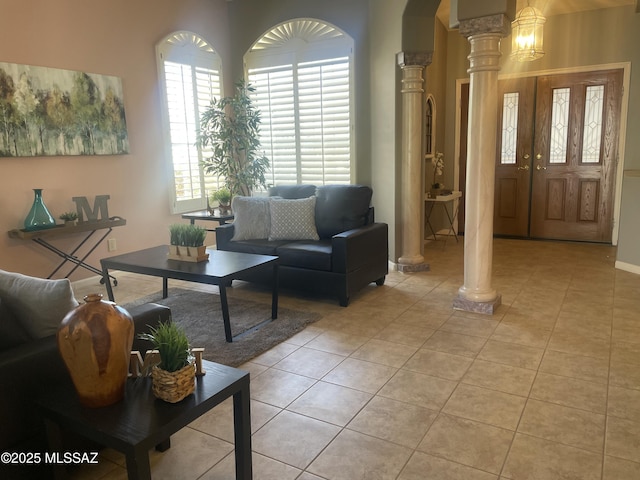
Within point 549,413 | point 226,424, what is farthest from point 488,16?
point 226,424

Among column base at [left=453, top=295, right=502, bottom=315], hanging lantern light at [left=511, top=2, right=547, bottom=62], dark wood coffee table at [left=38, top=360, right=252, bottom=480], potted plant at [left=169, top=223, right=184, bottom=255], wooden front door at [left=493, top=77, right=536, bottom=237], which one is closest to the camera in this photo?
dark wood coffee table at [left=38, top=360, right=252, bottom=480]

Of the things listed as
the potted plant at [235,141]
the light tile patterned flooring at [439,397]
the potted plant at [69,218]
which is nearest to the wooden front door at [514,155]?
the light tile patterned flooring at [439,397]

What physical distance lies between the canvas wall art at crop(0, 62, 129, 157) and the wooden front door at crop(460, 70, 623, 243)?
456cm

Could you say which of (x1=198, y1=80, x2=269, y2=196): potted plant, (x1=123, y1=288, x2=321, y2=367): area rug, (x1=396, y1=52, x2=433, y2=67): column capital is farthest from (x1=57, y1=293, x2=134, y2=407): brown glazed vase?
(x1=198, y1=80, x2=269, y2=196): potted plant

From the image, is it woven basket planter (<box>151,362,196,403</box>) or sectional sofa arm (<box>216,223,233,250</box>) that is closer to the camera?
woven basket planter (<box>151,362,196,403</box>)

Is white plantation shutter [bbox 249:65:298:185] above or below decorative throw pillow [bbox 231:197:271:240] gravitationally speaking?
above

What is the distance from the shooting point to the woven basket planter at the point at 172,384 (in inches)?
60.6

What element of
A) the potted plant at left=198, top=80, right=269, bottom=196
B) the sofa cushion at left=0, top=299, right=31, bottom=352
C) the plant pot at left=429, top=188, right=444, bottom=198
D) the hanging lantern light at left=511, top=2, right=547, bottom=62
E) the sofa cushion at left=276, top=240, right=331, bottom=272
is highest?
the hanging lantern light at left=511, top=2, right=547, bottom=62

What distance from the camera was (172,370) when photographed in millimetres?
1555

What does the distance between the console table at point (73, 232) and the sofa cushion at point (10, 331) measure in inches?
98.5

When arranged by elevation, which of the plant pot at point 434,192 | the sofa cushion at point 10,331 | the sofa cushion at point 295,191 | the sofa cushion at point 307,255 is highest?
the sofa cushion at point 295,191

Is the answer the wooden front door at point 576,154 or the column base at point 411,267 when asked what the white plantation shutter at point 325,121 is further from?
the wooden front door at point 576,154

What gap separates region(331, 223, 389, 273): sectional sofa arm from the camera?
3.90m

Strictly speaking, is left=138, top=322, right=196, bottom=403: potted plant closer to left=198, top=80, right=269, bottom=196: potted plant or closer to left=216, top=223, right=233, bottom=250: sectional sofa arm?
left=216, top=223, right=233, bottom=250: sectional sofa arm
